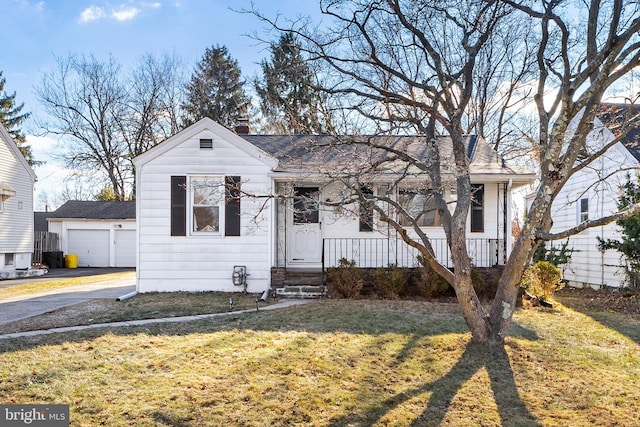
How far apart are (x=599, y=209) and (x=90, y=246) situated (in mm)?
21132

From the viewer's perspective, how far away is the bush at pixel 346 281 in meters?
9.86

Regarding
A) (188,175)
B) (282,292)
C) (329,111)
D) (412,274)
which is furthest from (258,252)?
(329,111)

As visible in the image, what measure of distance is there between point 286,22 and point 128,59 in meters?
23.2

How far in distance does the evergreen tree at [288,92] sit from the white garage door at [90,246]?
9.96 m

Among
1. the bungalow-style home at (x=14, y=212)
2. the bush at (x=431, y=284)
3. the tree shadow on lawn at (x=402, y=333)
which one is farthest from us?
the bungalow-style home at (x=14, y=212)

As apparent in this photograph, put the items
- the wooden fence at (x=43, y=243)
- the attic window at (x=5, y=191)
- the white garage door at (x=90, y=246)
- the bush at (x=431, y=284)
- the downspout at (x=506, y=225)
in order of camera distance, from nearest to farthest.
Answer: the bush at (x=431, y=284) → the downspout at (x=506, y=225) → the attic window at (x=5, y=191) → the wooden fence at (x=43, y=243) → the white garage door at (x=90, y=246)

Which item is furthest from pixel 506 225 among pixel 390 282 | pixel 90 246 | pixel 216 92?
pixel 216 92

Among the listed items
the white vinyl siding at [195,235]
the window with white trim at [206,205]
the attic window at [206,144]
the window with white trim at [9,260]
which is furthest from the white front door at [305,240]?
the window with white trim at [9,260]

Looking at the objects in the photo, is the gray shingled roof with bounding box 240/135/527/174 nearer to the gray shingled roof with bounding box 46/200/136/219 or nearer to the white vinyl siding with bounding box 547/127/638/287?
the white vinyl siding with bounding box 547/127/638/287

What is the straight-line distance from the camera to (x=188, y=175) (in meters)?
10.4

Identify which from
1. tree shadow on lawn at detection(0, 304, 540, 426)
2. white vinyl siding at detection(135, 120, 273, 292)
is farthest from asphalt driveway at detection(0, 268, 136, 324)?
tree shadow on lawn at detection(0, 304, 540, 426)

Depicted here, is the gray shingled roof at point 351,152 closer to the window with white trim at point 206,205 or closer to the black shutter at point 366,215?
the black shutter at point 366,215

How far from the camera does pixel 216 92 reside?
27.2 meters

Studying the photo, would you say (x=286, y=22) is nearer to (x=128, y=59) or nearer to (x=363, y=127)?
(x=363, y=127)
